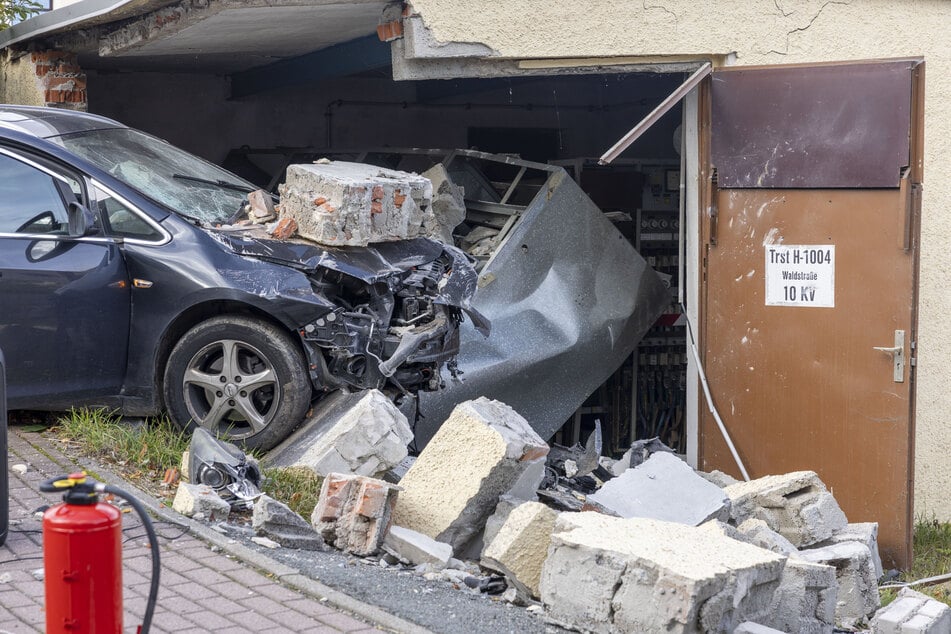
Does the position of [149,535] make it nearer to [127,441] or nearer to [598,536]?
[598,536]

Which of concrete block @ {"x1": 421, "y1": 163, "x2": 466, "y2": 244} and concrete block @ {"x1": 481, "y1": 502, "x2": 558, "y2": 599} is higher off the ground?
concrete block @ {"x1": 421, "y1": 163, "x2": 466, "y2": 244}

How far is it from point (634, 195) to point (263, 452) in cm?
630

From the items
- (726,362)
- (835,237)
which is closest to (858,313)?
(835,237)

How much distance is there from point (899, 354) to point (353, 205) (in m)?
3.63

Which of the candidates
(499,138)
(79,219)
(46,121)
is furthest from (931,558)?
(499,138)

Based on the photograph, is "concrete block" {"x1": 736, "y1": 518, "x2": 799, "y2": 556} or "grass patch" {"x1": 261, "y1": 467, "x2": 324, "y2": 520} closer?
"grass patch" {"x1": 261, "y1": 467, "x2": 324, "y2": 520}

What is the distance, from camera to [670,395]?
10.9 m

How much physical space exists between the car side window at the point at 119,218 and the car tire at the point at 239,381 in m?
0.69

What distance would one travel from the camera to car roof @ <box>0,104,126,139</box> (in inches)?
265

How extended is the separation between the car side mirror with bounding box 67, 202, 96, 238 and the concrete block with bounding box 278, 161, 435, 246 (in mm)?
1134

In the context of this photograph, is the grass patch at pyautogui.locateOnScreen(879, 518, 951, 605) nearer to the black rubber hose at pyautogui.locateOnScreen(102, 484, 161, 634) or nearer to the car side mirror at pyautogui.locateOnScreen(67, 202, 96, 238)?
the black rubber hose at pyautogui.locateOnScreen(102, 484, 161, 634)

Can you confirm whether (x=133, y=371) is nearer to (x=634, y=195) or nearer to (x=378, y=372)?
(x=378, y=372)

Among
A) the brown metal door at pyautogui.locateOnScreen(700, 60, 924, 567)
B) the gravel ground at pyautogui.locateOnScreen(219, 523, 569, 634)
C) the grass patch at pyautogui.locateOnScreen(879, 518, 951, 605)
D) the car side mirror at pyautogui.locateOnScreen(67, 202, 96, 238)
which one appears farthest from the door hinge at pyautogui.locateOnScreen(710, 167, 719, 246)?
the car side mirror at pyautogui.locateOnScreen(67, 202, 96, 238)

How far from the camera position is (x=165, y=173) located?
707cm
